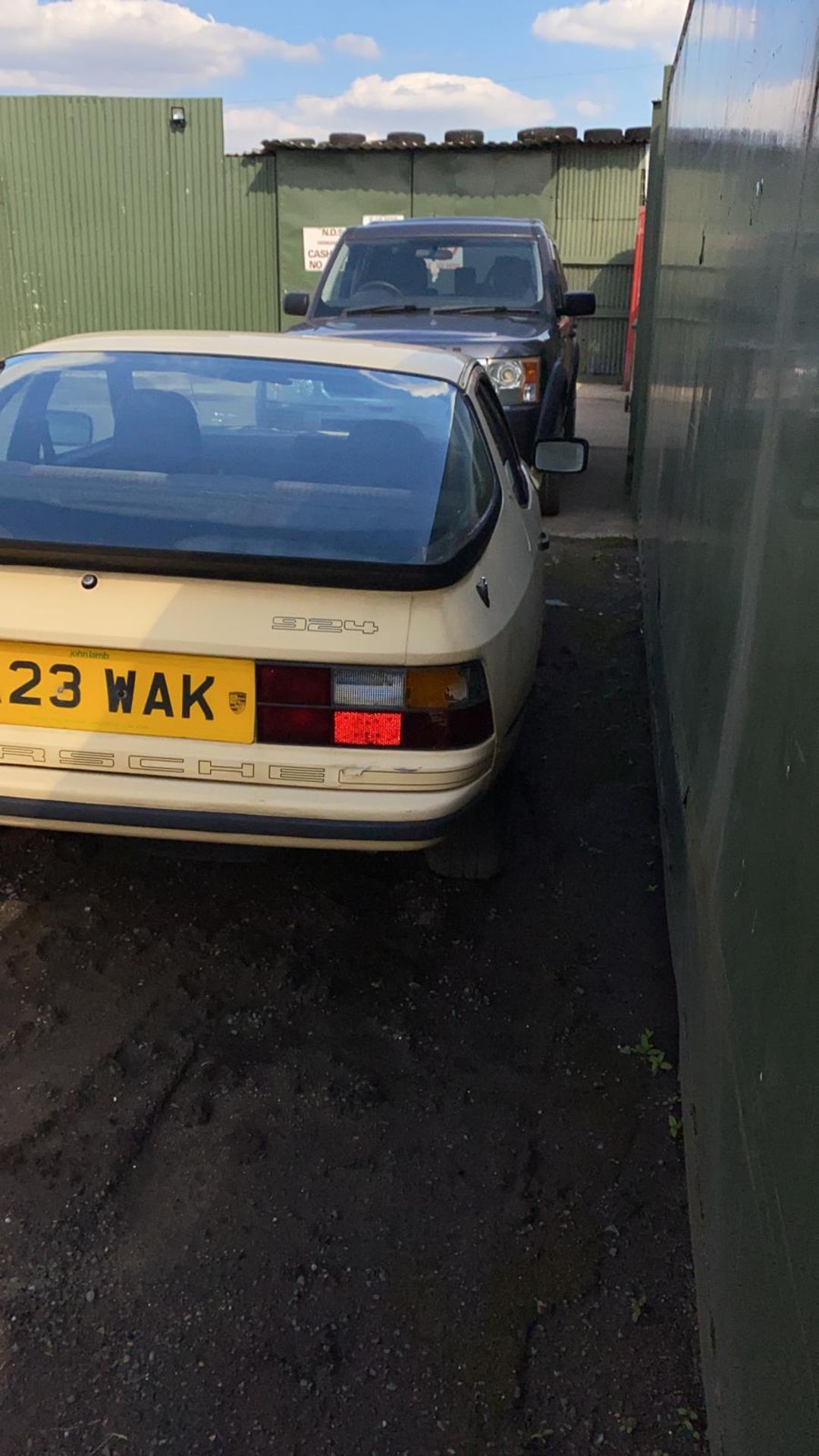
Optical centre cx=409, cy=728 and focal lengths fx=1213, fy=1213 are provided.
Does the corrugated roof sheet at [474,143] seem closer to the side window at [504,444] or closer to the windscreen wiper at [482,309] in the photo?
the windscreen wiper at [482,309]

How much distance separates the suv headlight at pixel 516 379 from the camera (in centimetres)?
769

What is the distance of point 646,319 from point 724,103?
5512 millimetres

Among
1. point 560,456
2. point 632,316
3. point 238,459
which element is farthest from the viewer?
point 632,316

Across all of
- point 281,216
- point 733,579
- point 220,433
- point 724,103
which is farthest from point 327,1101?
point 281,216

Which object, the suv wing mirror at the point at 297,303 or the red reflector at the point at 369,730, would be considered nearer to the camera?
the red reflector at the point at 369,730

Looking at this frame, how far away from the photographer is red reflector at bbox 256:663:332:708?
279 centimetres

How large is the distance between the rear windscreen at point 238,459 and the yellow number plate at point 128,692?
0.87 ft

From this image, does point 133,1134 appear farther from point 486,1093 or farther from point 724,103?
point 724,103

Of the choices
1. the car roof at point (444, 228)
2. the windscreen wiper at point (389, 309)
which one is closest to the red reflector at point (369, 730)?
the windscreen wiper at point (389, 309)

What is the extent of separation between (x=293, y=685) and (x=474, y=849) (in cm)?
91

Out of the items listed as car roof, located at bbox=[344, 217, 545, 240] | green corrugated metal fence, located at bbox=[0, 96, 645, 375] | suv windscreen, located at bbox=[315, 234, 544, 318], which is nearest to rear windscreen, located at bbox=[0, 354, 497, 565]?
suv windscreen, located at bbox=[315, 234, 544, 318]

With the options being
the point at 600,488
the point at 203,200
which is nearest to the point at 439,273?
the point at 600,488

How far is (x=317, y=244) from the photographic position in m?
18.2

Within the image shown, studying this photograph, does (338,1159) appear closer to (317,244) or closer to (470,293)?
(470,293)
